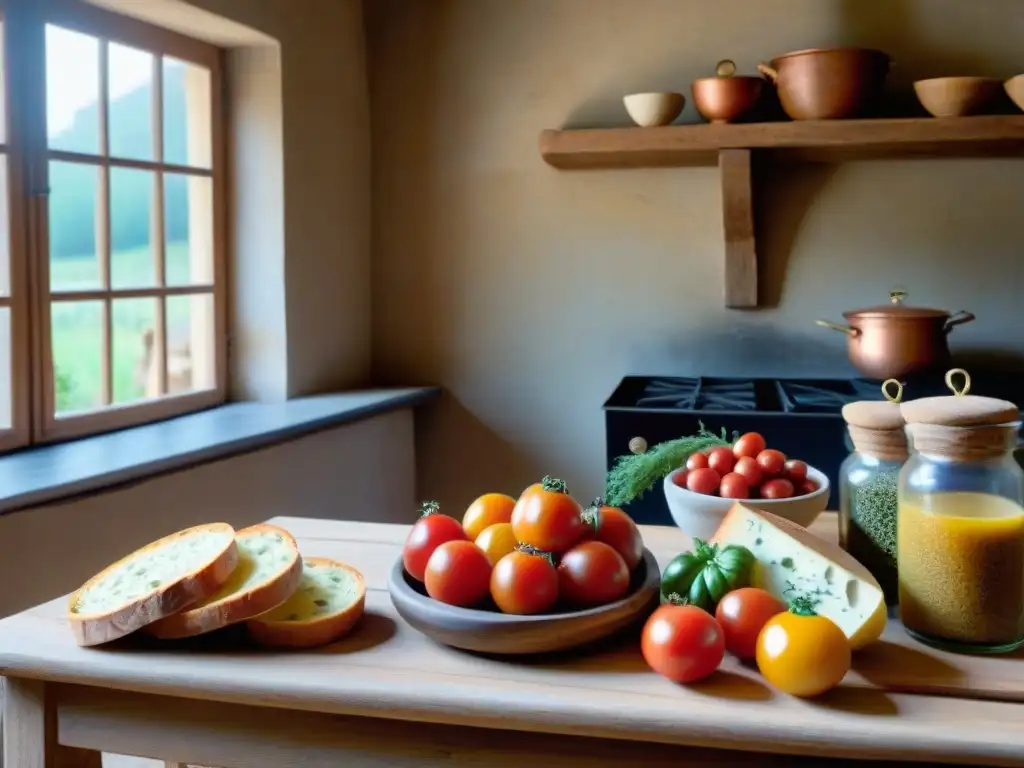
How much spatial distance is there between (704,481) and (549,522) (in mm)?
378

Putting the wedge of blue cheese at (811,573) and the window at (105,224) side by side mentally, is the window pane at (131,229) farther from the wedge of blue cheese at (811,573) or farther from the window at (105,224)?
the wedge of blue cheese at (811,573)

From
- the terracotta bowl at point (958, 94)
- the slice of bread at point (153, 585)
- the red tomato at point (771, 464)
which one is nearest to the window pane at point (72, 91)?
the slice of bread at point (153, 585)

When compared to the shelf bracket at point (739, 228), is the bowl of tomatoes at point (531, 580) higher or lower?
lower

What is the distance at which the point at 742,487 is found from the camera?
1279 millimetres

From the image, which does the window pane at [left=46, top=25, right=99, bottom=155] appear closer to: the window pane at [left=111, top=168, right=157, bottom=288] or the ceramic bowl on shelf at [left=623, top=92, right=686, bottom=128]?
the window pane at [left=111, top=168, right=157, bottom=288]

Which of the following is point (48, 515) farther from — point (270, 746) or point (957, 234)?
point (957, 234)

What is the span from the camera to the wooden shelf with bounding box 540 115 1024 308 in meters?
2.55

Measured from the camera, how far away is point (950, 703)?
88 centimetres

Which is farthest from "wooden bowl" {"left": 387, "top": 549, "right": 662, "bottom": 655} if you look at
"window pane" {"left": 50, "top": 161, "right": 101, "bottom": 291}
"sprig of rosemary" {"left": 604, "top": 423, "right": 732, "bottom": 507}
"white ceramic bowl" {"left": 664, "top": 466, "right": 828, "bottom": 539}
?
"window pane" {"left": 50, "top": 161, "right": 101, "bottom": 291}

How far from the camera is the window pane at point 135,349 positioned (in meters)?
2.38

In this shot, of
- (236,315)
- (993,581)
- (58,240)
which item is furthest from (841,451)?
(58,240)

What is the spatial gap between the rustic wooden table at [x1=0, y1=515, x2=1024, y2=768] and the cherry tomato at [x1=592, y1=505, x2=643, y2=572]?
0.31 feet

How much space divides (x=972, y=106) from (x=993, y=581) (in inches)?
77.6

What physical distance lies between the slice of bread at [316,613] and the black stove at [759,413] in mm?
1386
